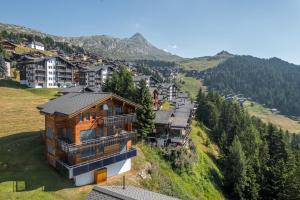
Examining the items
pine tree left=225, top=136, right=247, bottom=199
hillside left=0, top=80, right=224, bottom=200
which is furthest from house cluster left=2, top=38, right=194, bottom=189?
pine tree left=225, top=136, right=247, bottom=199

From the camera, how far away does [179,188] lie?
165 feet

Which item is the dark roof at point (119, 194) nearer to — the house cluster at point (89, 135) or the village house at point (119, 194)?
the village house at point (119, 194)

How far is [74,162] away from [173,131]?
111 ft

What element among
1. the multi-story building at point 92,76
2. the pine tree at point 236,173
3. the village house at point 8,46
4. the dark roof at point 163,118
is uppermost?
the village house at point 8,46

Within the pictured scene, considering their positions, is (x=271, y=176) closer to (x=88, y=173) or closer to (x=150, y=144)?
(x=150, y=144)

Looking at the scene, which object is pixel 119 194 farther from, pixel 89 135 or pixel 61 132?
pixel 61 132

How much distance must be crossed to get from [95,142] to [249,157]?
56.7 metres

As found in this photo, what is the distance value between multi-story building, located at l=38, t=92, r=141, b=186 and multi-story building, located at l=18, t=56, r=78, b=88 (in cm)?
8152

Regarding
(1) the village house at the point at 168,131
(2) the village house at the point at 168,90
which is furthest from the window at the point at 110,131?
(2) the village house at the point at 168,90

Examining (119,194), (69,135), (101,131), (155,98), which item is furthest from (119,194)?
(155,98)

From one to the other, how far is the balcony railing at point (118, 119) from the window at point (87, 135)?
7.37ft

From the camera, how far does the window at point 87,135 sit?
3894cm

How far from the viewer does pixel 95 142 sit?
128ft

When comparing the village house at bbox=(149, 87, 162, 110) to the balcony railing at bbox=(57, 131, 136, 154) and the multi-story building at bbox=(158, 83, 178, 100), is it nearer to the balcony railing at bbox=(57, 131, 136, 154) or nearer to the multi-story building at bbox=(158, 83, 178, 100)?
the multi-story building at bbox=(158, 83, 178, 100)
